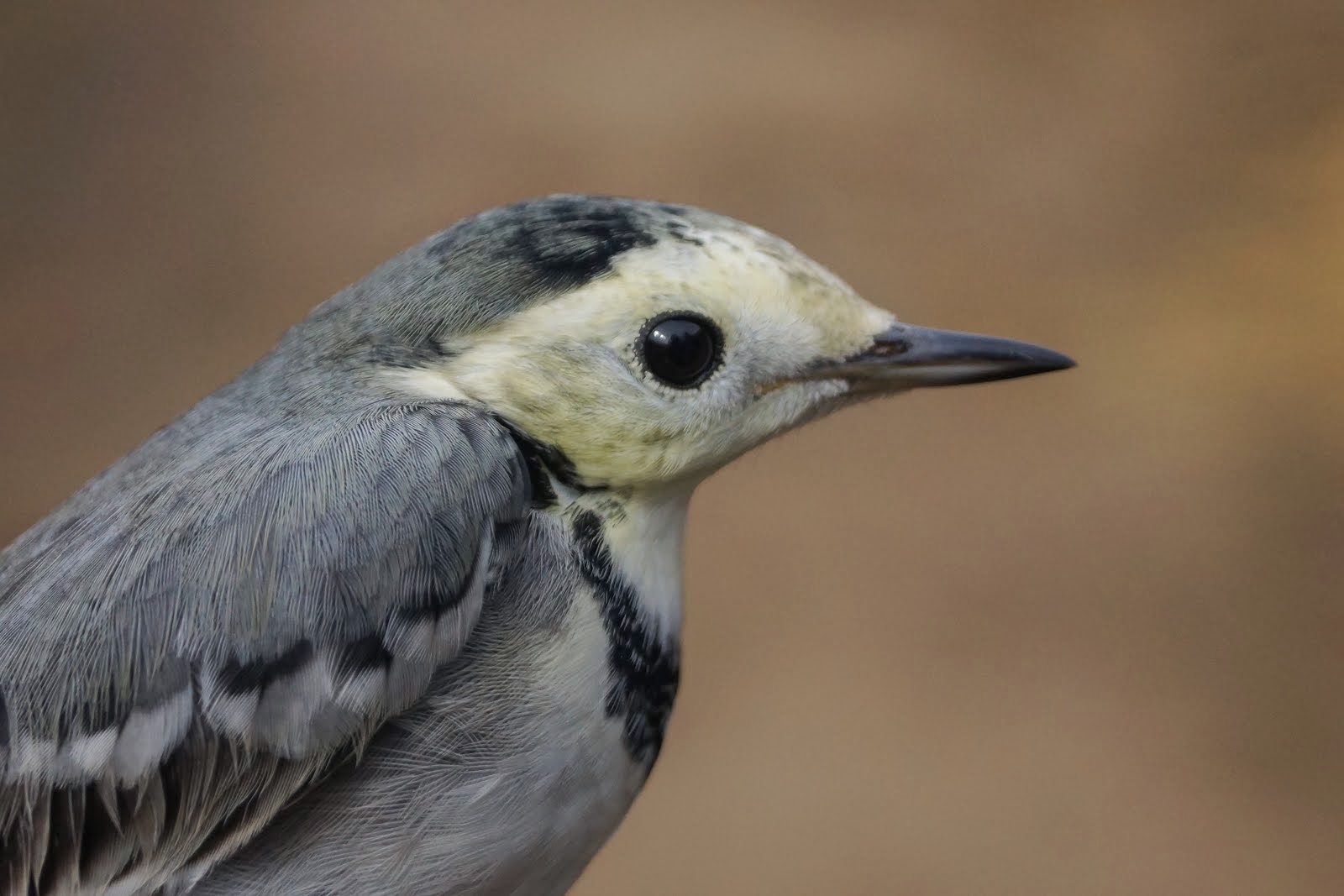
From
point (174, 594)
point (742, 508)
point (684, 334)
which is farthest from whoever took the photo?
point (742, 508)

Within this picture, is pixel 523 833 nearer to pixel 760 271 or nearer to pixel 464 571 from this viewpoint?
pixel 464 571

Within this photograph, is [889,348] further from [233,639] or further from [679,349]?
[233,639]

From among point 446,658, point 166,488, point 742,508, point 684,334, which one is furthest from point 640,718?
point 742,508

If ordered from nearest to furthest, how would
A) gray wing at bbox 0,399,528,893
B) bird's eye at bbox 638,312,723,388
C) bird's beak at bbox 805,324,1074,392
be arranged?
gray wing at bbox 0,399,528,893
bird's eye at bbox 638,312,723,388
bird's beak at bbox 805,324,1074,392

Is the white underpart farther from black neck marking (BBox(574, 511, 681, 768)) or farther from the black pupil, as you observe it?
the black pupil

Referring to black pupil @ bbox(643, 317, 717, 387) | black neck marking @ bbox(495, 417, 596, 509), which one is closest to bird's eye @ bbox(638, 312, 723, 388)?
black pupil @ bbox(643, 317, 717, 387)

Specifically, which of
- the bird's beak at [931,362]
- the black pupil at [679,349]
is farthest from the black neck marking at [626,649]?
the bird's beak at [931,362]
